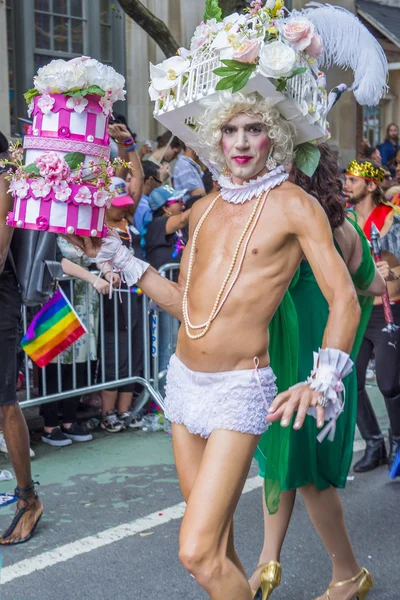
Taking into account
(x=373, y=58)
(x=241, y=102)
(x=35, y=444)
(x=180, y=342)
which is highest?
(x=373, y=58)

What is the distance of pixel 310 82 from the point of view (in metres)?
3.47

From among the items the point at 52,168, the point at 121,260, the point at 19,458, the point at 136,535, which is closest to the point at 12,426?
the point at 19,458

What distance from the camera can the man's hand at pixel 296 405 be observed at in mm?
→ 2980

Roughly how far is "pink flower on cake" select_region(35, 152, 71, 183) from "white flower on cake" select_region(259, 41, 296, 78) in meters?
0.85

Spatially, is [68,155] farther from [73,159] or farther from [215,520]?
[215,520]

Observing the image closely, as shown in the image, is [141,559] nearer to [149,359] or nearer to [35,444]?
[35,444]

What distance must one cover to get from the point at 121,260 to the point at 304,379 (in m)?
1.04

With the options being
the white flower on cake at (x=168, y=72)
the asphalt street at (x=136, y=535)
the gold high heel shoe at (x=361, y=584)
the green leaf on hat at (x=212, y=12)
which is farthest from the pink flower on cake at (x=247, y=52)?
the asphalt street at (x=136, y=535)

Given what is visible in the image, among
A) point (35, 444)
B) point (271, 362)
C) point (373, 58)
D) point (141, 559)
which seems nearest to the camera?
point (271, 362)

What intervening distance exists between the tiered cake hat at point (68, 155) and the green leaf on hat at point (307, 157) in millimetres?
730

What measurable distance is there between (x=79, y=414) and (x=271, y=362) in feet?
12.4

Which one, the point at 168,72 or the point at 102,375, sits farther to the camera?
the point at 102,375

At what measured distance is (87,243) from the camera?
365cm

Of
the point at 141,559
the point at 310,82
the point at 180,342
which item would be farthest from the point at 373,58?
the point at 141,559
